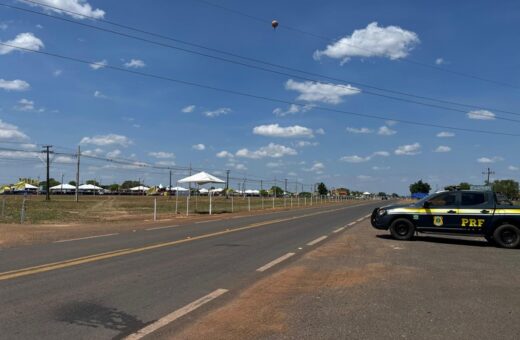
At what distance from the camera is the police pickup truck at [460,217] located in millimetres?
14117

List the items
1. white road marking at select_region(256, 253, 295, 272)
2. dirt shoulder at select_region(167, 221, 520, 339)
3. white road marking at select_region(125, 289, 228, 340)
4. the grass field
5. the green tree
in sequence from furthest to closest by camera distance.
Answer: the green tree < the grass field < white road marking at select_region(256, 253, 295, 272) < dirt shoulder at select_region(167, 221, 520, 339) < white road marking at select_region(125, 289, 228, 340)

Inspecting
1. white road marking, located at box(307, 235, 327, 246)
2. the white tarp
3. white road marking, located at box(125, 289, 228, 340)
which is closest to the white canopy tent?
the white tarp

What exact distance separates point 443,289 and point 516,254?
606 cm

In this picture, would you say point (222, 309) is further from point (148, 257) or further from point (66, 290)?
point (148, 257)

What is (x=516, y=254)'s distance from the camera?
41.5 ft

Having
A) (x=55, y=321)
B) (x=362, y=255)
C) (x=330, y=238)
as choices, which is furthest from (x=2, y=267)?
(x=330, y=238)

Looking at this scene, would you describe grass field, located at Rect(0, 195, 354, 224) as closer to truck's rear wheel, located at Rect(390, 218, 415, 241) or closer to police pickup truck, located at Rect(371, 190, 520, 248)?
truck's rear wheel, located at Rect(390, 218, 415, 241)

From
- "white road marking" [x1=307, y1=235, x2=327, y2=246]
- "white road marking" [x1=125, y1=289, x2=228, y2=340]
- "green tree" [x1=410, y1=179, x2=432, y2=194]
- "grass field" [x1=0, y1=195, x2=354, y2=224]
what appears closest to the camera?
"white road marking" [x1=125, y1=289, x2=228, y2=340]

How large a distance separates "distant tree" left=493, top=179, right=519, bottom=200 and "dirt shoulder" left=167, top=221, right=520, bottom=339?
11139 cm

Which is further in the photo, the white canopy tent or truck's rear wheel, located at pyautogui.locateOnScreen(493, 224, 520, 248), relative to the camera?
the white canopy tent

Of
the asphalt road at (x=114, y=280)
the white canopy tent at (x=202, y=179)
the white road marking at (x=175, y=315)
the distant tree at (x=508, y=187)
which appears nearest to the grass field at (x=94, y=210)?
the white canopy tent at (x=202, y=179)

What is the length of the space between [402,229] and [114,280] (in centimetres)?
1014

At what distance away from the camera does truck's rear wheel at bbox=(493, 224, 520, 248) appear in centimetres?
1393

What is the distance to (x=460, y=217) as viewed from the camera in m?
14.6
